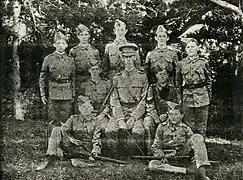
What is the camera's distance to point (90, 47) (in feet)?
15.9

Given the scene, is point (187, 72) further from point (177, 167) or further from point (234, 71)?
point (177, 167)

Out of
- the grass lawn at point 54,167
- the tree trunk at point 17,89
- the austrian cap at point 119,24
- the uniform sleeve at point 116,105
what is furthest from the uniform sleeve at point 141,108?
the tree trunk at point 17,89

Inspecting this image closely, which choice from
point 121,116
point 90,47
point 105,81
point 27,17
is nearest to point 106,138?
point 121,116

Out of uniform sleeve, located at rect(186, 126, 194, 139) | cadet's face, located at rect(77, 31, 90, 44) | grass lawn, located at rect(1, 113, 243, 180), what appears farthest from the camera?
cadet's face, located at rect(77, 31, 90, 44)

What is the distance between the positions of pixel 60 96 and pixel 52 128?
31 centimetres

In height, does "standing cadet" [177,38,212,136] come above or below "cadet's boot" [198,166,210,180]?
above

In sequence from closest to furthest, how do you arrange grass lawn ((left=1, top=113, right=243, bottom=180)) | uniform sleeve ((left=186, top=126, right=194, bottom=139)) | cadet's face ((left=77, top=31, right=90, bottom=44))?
grass lawn ((left=1, top=113, right=243, bottom=180)), uniform sleeve ((left=186, top=126, right=194, bottom=139)), cadet's face ((left=77, top=31, right=90, bottom=44))

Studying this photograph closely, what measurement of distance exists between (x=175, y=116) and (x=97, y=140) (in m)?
0.76

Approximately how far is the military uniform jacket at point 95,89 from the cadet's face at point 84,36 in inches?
15.5

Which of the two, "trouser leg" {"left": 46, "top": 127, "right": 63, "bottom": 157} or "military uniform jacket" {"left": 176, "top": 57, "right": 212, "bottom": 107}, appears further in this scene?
"military uniform jacket" {"left": 176, "top": 57, "right": 212, "bottom": 107}

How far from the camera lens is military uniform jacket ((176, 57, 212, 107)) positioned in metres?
4.84

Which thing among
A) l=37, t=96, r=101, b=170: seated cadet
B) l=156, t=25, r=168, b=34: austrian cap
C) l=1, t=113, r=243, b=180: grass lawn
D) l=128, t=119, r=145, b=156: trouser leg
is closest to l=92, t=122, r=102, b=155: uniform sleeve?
l=37, t=96, r=101, b=170: seated cadet

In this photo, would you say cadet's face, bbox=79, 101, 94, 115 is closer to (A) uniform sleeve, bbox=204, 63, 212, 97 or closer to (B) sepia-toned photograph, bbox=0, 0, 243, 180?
(B) sepia-toned photograph, bbox=0, 0, 243, 180

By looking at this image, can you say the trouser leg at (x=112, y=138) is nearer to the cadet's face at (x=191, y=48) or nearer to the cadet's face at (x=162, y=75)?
the cadet's face at (x=162, y=75)
